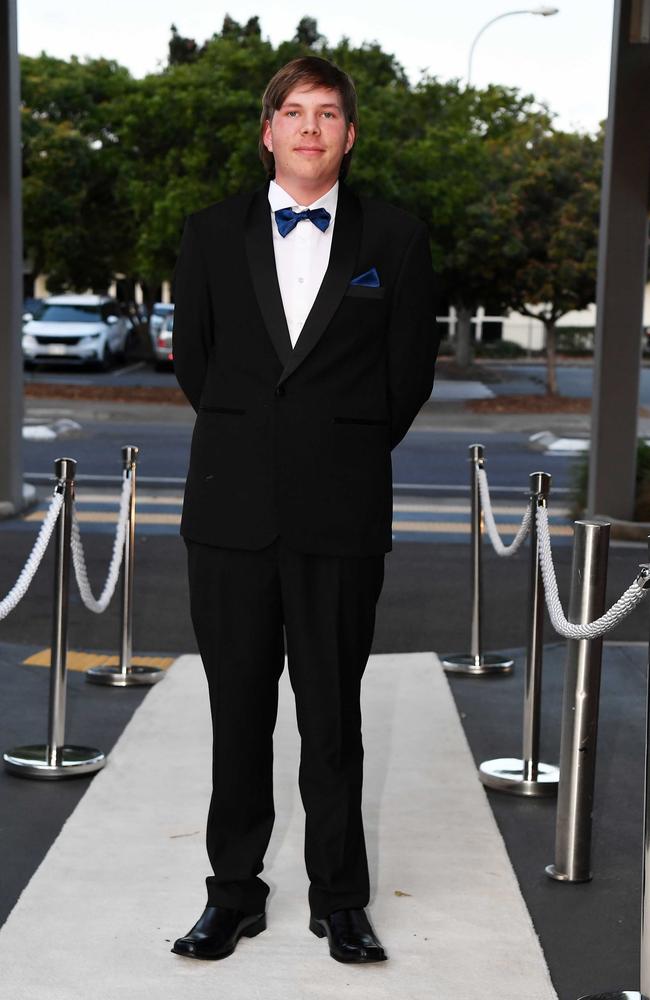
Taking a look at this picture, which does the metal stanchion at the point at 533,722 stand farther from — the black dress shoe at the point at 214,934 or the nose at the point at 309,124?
the nose at the point at 309,124

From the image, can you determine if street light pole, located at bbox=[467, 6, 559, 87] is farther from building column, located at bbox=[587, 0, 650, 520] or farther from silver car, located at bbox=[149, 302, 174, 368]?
building column, located at bbox=[587, 0, 650, 520]

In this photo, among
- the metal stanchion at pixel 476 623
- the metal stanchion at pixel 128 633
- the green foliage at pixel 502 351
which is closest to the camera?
the metal stanchion at pixel 128 633

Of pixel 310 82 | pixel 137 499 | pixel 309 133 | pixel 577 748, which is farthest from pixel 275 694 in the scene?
pixel 137 499

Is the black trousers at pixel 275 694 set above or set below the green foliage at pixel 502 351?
above

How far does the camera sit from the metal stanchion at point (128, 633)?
Result: 23.0 ft

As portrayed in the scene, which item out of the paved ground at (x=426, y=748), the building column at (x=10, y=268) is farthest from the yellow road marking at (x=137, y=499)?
the building column at (x=10, y=268)

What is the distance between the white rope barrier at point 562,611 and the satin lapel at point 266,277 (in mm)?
1057

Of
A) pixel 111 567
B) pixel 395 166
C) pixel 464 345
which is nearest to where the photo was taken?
pixel 111 567

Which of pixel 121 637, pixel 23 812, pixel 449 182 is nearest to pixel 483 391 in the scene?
pixel 449 182

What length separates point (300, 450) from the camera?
12.3 ft

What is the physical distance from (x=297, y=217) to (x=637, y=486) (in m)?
8.74

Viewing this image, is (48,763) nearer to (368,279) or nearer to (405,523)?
(368,279)

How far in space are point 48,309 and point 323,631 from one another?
3278 centimetres

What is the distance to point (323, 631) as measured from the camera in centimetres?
383
